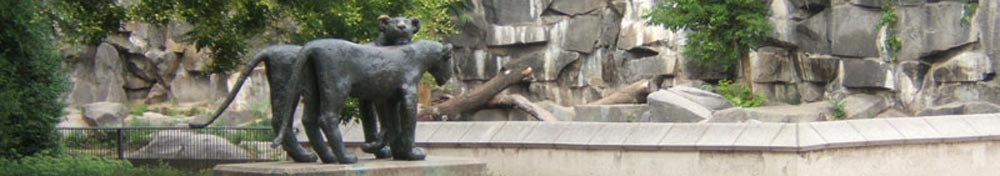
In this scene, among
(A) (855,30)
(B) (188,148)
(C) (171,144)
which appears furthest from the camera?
(A) (855,30)

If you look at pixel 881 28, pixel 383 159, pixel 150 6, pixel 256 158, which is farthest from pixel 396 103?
pixel 881 28

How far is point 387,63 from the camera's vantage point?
32.4ft

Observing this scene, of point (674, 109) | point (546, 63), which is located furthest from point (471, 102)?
point (546, 63)

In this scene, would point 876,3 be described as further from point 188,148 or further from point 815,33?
point 188,148

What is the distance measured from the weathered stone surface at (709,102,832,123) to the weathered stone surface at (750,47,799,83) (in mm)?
1902

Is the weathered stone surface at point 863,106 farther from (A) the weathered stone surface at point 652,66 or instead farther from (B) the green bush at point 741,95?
(A) the weathered stone surface at point 652,66

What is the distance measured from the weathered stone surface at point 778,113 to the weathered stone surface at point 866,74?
29.5 inches

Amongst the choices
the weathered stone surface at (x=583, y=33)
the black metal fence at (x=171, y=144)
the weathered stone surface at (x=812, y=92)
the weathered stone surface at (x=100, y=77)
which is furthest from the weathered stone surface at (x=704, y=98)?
the weathered stone surface at (x=100, y=77)

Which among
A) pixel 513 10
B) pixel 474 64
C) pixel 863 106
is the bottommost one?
pixel 863 106

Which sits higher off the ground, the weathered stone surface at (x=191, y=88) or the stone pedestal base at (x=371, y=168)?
the weathered stone surface at (x=191, y=88)

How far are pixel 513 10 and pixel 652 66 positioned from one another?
453cm

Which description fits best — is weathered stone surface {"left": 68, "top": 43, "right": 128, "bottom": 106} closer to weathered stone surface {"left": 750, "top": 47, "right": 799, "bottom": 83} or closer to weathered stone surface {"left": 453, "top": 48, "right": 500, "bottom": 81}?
weathered stone surface {"left": 453, "top": 48, "right": 500, "bottom": 81}

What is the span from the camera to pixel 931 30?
2736cm

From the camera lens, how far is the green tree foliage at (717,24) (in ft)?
105
